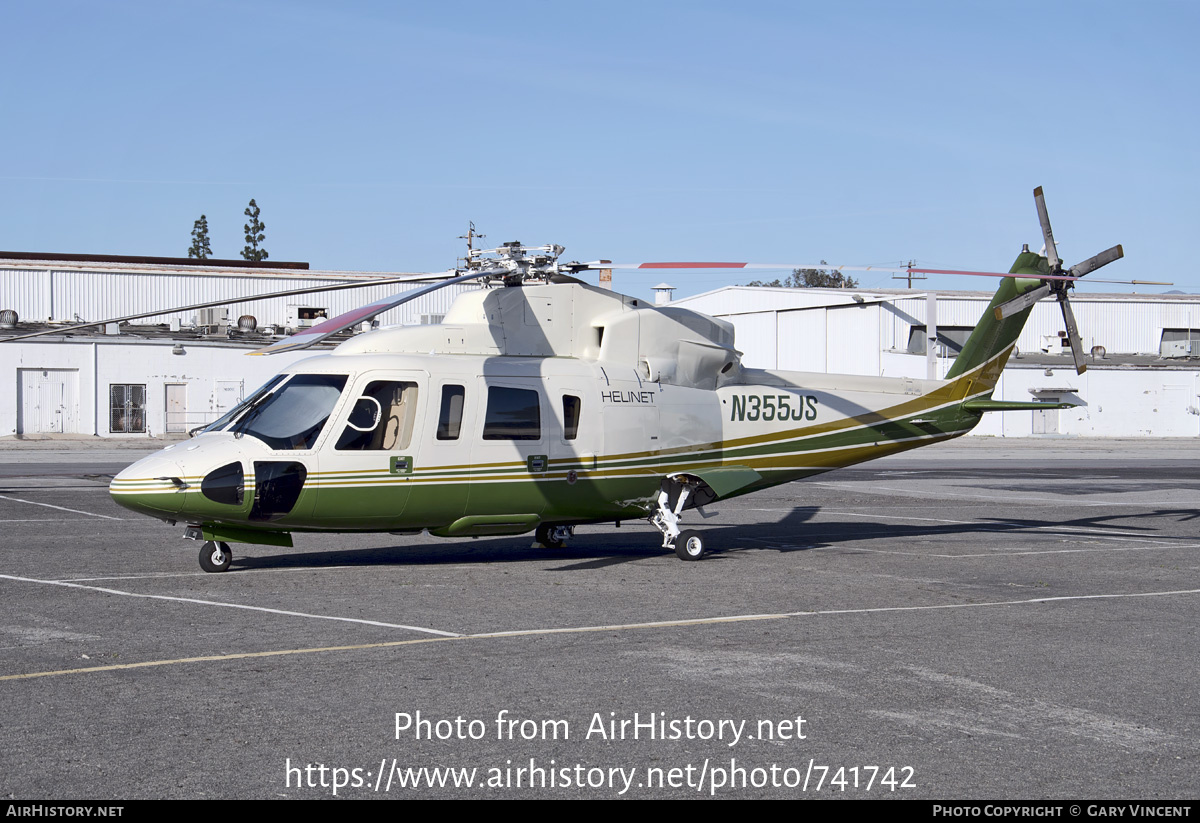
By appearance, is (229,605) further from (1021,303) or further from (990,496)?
(990,496)

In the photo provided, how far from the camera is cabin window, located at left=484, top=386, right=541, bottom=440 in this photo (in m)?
14.6

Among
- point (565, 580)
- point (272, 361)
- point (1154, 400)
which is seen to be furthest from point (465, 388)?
point (1154, 400)

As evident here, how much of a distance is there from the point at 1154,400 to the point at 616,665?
2415 inches

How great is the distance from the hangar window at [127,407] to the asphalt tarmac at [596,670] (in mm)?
32425

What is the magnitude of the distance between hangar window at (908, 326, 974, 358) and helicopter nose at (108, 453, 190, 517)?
52.7 meters

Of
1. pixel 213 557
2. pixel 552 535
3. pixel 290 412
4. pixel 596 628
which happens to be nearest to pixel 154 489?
pixel 213 557

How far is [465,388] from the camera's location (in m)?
14.5

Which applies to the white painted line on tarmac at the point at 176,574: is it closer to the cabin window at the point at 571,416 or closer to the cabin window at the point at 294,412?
the cabin window at the point at 294,412

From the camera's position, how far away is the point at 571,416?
15195 millimetres

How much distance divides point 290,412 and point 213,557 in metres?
2.06

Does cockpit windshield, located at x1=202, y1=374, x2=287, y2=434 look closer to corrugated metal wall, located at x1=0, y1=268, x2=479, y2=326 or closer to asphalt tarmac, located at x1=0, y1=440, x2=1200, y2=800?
asphalt tarmac, located at x1=0, y1=440, x2=1200, y2=800

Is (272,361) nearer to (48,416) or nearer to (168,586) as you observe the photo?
(48,416)

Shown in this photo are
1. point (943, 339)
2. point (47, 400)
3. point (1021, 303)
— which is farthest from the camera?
point (943, 339)

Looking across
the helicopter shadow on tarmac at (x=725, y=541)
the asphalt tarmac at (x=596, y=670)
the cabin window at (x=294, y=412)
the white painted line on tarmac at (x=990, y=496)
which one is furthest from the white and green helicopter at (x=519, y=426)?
the white painted line on tarmac at (x=990, y=496)
